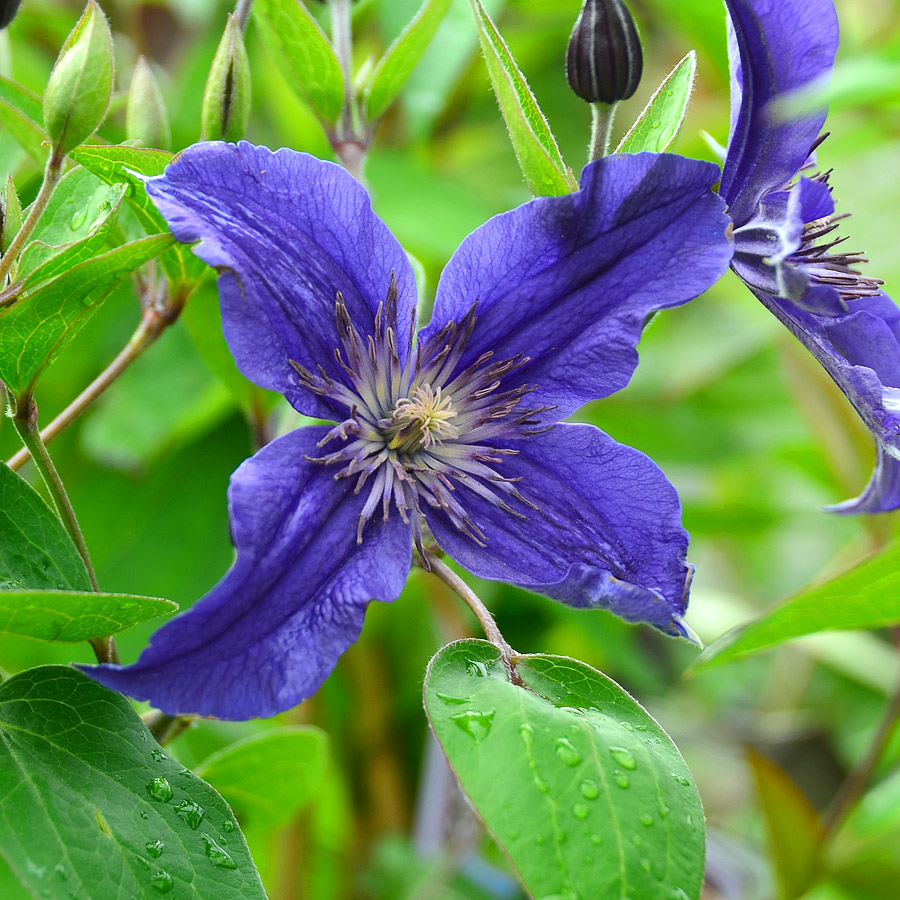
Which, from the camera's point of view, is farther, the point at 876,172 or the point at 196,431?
the point at 876,172

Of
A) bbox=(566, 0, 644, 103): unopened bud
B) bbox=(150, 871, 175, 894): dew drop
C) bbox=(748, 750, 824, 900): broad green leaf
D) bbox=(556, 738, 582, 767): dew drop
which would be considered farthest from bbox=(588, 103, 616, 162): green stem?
bbox=(748, 750, 824, 900): broad green leaf

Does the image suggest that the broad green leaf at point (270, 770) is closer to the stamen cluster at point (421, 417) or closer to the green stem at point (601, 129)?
the stamen cluster at point (421, 417)

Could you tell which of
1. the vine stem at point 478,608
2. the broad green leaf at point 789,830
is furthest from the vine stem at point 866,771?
the vine stem at point 478,608

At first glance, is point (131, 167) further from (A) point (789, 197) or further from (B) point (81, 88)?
(A) point (789, 197)

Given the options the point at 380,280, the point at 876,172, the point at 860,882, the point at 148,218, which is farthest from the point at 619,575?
the point at 876,172

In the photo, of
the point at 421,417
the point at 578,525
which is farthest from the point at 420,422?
the point at 578,525

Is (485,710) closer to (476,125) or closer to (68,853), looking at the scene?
(68,853)
